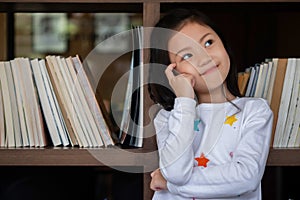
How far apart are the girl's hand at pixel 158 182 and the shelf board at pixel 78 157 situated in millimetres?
44

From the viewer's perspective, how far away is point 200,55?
1157 mm

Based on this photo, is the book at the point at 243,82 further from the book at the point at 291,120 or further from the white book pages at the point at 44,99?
the white book pages at the point at 44,99

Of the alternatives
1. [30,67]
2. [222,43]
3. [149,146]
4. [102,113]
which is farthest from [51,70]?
[222,43]

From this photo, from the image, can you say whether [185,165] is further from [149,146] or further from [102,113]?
[102,113]

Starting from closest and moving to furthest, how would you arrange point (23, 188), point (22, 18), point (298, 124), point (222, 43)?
point (222, 43) → point (298, 124) → point (23, 188) → point (22, 18)

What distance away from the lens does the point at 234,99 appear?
1.22 m

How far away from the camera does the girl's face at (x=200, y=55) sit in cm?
116

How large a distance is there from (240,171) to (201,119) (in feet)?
0.52

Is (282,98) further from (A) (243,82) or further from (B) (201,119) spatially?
(B) (201,119)

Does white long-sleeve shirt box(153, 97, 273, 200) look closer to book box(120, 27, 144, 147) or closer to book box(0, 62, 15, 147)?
book box(120, 27, 144, 147)

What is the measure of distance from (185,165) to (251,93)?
314 mm

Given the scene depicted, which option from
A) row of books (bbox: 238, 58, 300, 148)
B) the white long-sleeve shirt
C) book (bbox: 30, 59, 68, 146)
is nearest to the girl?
the white long-sleeve shirt

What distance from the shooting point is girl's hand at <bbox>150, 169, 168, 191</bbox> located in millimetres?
1191

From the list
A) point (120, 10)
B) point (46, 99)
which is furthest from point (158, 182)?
point (120, 10)
